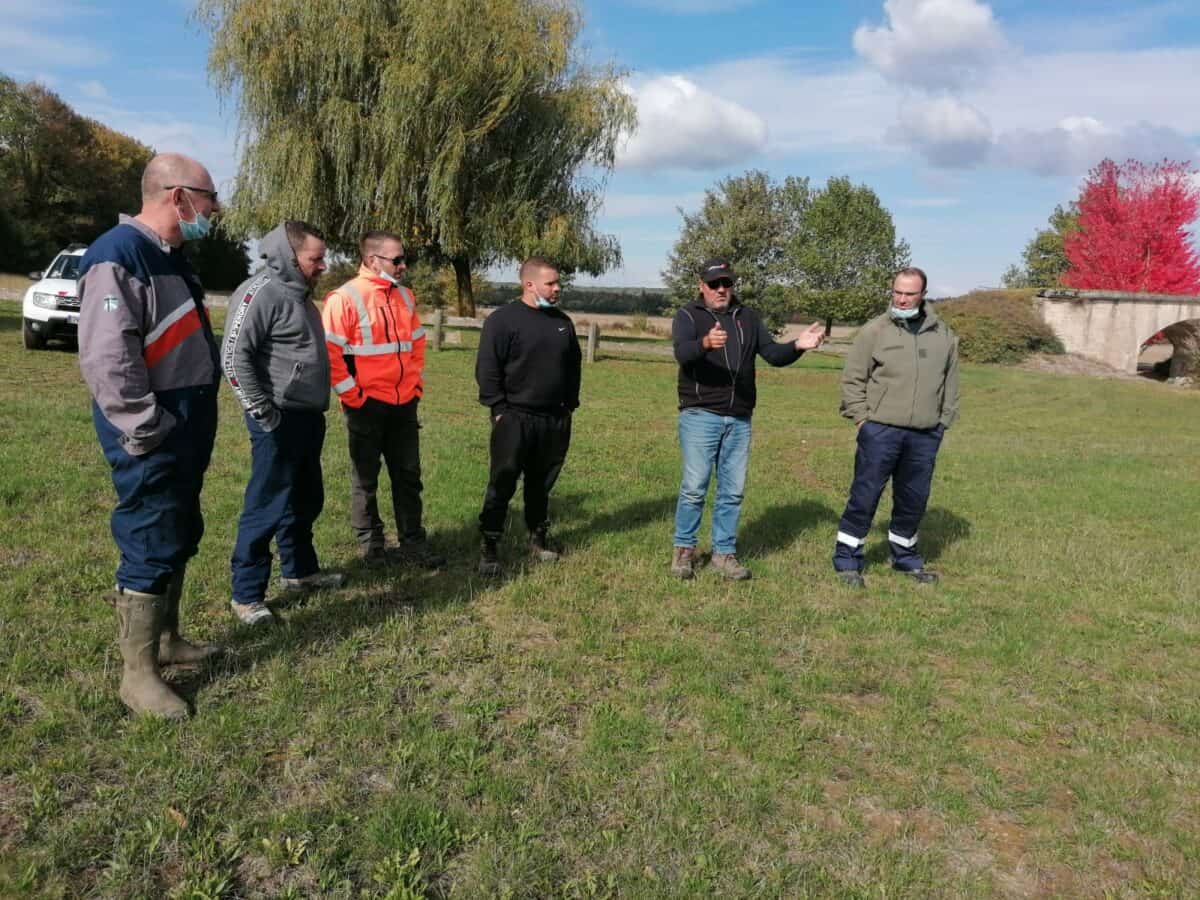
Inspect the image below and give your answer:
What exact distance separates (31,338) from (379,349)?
39.1ft

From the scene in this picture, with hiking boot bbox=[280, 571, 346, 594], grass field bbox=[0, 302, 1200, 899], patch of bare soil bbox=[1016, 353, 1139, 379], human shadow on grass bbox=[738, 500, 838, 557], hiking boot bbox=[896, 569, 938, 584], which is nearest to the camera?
grass field bbox=[0, 302, 1200, 899]

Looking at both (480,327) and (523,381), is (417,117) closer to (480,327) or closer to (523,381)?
(480,327)

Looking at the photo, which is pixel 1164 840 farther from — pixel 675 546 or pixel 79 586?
pixel 79 586

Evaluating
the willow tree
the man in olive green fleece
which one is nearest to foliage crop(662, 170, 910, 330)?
the willow tree

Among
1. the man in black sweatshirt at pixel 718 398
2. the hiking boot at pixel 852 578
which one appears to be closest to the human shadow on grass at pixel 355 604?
the man in black sweatshirt at pixel 718 398

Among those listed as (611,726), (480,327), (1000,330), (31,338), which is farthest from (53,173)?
(611,726)

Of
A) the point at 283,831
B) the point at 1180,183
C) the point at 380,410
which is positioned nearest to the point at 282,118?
the point at 380,410

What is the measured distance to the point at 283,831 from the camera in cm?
274

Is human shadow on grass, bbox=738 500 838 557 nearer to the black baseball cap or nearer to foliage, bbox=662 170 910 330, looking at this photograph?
the black baseball cap

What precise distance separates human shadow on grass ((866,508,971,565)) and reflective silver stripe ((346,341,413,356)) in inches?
143

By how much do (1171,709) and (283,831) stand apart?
392 centimetres

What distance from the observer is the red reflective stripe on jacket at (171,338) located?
10.8ft

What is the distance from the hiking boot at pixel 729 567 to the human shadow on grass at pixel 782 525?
1.65ft

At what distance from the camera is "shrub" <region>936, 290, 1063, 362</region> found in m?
30.2
